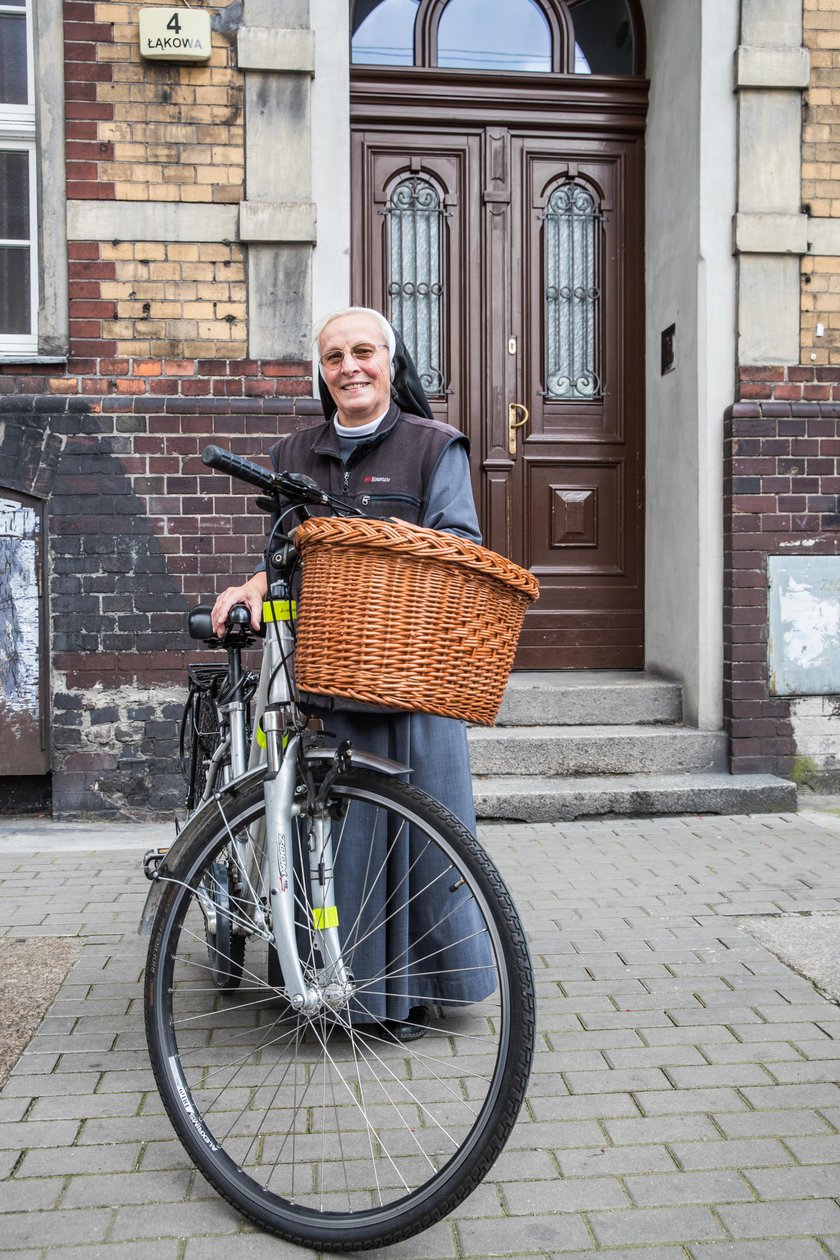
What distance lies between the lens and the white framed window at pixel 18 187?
616 centimetres

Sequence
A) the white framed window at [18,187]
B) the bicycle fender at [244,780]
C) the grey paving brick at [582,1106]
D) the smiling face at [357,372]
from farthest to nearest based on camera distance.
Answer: the white framed window at [18,187] → the smiling face at [357,372] → the grey paving brick at [582,1106] → the bicycle fender at [244,780]

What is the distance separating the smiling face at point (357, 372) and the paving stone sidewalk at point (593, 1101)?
5.87ft

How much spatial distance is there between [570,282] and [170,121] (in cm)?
244

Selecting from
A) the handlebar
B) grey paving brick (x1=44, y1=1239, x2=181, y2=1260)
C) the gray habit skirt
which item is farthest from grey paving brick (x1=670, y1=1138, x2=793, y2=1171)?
the handlebar

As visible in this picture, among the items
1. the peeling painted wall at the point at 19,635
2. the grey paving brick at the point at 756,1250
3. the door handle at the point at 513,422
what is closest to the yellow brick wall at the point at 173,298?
the peeling painted wall at the point at 19,635

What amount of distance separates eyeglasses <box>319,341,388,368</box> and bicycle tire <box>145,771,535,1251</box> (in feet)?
3.87

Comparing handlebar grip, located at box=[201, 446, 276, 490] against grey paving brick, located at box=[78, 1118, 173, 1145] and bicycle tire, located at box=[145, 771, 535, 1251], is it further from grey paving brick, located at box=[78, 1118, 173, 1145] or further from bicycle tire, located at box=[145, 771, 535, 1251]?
grey paving brick, located at box=[78, 1118, 173, 1145]

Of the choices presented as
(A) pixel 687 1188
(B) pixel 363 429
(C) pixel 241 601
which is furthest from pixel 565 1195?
(B) pixel 363 429

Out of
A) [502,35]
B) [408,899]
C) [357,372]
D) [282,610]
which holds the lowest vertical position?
[408,899]

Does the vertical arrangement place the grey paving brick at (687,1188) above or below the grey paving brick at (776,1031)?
above

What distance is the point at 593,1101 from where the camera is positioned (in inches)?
115

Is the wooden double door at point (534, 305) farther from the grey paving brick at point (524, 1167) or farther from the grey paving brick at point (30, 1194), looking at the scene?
the grey paving brick at point (30, 1194)

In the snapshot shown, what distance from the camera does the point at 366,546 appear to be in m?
2.27

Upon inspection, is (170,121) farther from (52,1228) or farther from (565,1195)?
(565,1195)
